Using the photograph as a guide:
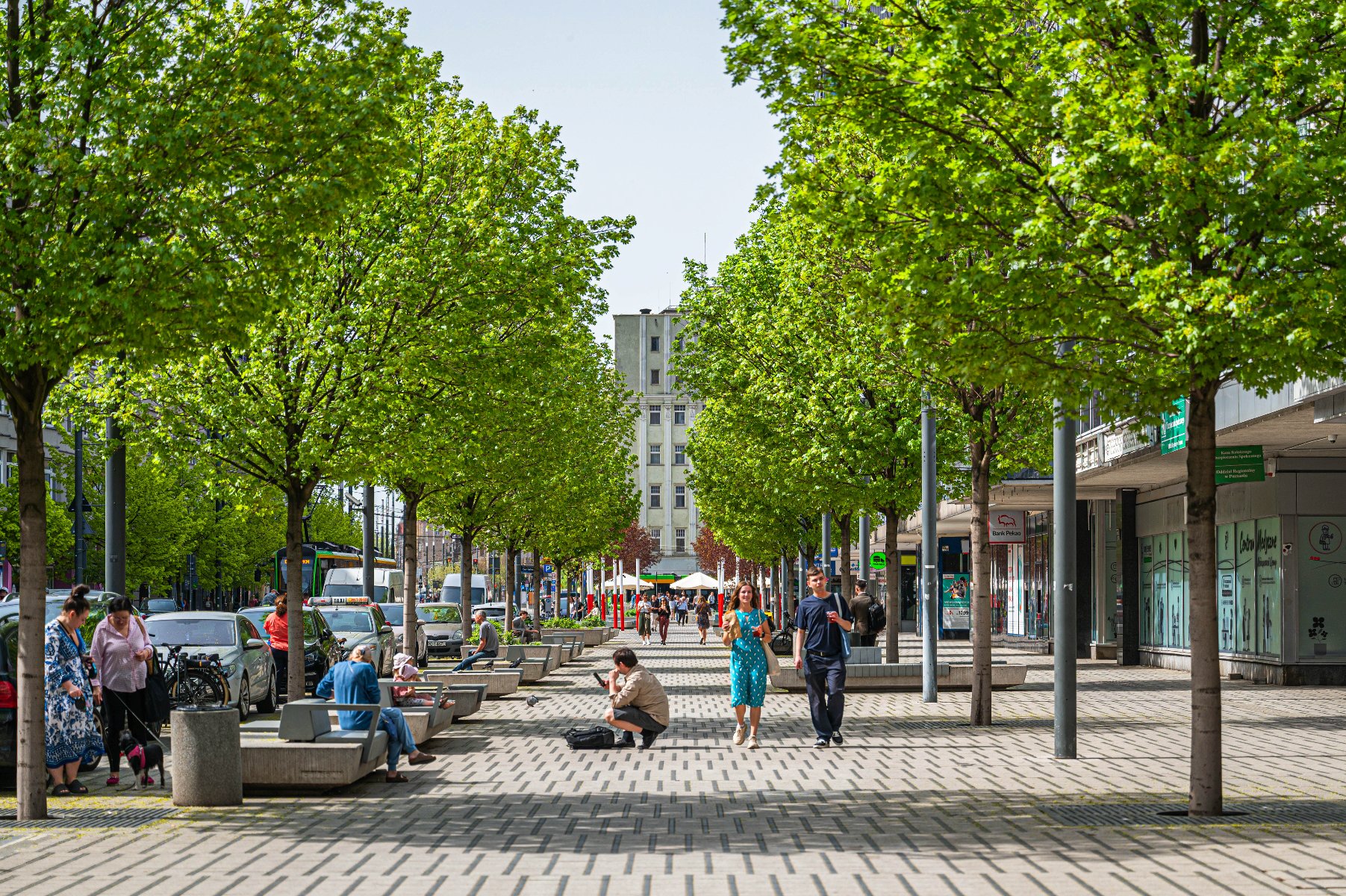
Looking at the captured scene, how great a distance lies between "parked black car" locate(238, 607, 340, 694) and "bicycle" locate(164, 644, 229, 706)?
5363 millimetres

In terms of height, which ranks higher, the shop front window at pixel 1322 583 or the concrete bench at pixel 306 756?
the shop front window at pixel 1322 583

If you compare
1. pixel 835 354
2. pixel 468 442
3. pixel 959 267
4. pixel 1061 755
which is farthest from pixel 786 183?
pixel 835 354

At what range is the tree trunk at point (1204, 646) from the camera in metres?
11.2

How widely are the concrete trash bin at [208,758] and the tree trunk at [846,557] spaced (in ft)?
71.3

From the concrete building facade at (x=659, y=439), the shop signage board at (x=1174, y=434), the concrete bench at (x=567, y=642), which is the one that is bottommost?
the concrete bench at (x=567, y=642)

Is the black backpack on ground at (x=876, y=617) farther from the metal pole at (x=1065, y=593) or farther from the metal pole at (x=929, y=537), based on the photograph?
the metal pole at (x=1065, y=593)

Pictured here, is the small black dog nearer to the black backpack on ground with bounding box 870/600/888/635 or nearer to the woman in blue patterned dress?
the woman in blue patterned dress

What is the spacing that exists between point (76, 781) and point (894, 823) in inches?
272

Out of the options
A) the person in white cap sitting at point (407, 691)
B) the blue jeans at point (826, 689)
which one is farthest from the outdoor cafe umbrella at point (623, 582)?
the blue jeans at point (826, 689)

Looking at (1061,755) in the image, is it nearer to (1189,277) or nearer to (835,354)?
(1189,277)

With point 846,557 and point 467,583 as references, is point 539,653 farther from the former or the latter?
point 846,557

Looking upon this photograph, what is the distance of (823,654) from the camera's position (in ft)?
58.1

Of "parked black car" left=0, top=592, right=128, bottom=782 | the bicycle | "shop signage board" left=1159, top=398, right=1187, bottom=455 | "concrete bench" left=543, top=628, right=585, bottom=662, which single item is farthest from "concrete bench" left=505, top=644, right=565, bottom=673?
"parked black car" left=0, top=592, right=128, bottom=782

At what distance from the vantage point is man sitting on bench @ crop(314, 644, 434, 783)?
1429cm
